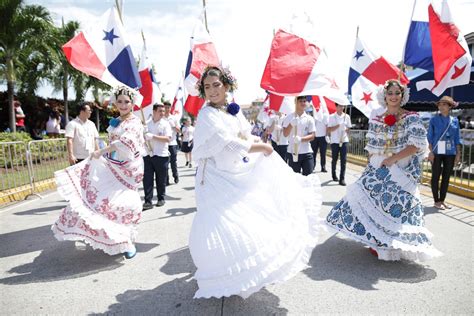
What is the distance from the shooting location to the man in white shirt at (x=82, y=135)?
6.02m

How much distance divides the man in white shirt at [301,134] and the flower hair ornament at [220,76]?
2947 millimetres

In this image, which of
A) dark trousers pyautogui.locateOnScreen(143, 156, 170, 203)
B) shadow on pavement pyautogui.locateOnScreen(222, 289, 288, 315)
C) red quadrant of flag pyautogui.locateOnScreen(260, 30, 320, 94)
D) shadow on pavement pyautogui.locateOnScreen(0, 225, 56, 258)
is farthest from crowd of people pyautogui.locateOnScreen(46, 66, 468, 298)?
dark trousers pyautogui.locateOnScreen(143, 156, 170, 203)

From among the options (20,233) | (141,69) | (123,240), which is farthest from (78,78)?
(123,240)

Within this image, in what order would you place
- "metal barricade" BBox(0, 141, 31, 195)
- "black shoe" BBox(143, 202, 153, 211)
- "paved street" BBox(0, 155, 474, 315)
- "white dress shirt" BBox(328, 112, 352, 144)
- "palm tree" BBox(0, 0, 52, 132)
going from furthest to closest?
"palm tree" BBox(0, 0, 52, 132) < "white dress shirt" BBox(328, 112, 352, 144) < "metal barricade" BBox(0, 141, 31, 195) < "black shoe" BBox(143, 202, 153, 211) < "paved street" BBox(0, 155, 474, 315)

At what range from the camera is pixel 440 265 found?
3658 millimetres

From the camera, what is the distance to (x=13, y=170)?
25.9 ft

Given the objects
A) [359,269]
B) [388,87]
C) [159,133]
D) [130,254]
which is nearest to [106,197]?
[130,254]

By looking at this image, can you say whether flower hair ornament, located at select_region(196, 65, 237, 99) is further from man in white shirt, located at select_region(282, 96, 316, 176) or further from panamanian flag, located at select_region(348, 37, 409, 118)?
panamanian flag, located at select_region(348, 37, 409, 118)

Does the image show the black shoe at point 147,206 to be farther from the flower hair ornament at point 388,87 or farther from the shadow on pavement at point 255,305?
the flower hair ornament at point 388,87

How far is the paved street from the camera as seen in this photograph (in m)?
2.87

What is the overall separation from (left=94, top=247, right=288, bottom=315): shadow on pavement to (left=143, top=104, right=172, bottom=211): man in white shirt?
3398 millimetres

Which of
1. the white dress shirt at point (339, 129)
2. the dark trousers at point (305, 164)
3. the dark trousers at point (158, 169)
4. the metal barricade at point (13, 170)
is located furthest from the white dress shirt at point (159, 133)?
the white dress shirt at point (339, 129)

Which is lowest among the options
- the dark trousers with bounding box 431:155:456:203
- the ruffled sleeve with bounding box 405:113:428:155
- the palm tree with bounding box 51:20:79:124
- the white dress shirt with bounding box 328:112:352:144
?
the dark trousers with bounding box 431:155:456:203

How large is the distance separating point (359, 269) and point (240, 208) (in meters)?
1.65
